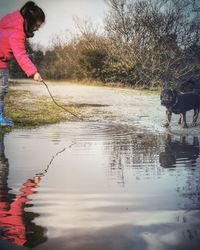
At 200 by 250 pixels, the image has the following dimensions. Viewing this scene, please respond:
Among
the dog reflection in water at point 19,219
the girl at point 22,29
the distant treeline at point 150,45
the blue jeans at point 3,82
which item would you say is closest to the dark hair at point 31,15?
the girl at point 22,29

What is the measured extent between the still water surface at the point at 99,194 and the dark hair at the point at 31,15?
5.18 ft

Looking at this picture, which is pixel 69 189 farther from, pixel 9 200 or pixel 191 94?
pixel 191 94

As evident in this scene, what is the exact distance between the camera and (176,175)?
3699 mm

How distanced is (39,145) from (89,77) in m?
20.7

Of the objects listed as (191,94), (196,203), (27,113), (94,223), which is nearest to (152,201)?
(196,203)

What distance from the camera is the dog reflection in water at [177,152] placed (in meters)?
4.41

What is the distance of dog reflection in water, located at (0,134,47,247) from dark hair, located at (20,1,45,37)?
311 centimetres

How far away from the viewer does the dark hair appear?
597 centimetres

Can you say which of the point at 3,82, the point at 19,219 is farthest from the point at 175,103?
the point at 19,219

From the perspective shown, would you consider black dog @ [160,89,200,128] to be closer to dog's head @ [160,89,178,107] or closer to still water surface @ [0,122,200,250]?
dog's head @ [160,89,178,107]

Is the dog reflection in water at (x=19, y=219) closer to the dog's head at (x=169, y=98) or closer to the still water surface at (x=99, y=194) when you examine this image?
the still water surface at (x=99, y=194)

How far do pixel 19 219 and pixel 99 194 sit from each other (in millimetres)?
776

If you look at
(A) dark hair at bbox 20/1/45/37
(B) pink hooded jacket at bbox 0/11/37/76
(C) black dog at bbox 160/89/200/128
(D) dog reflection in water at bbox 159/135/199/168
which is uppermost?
(A) dark hair at bbox 20/1/45/37

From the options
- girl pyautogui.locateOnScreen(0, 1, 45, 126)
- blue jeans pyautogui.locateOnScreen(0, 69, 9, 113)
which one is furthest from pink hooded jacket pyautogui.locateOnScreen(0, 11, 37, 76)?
blue jeans pyautogui.locateOnScreen(0, 69, 9, 113)
